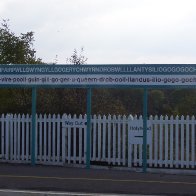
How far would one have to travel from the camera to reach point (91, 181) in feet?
43.0

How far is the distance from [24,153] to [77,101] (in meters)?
3.09

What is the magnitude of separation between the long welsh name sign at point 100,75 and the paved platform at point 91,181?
8.02 feet

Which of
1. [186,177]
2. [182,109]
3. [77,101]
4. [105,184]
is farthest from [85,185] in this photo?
[182,109]

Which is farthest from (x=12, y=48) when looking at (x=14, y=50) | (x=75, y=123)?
(x=75, y=123)

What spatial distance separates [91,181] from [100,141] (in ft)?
10.1

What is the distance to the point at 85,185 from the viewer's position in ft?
41.0

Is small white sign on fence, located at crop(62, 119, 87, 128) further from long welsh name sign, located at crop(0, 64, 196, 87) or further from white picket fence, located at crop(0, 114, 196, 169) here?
long welsh name sign, located at crop(0, 64, 196, 87)

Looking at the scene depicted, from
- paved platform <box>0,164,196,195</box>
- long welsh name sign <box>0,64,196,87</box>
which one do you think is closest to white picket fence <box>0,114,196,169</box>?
paved platform <box>0,164,196,195</box>

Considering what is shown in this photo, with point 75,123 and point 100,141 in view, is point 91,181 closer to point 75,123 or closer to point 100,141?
point 100,141

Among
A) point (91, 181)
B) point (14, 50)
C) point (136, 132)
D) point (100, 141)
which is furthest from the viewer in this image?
point (14, 50)

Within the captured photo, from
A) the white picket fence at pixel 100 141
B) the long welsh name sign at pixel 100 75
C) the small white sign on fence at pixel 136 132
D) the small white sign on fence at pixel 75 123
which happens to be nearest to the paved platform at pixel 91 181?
the white picket fence at pixel 100 141

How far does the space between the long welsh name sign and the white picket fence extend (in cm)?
102

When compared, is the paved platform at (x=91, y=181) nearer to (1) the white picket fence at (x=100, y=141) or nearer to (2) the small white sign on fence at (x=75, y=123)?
(1) the white picket fence at (x=100, y=141)

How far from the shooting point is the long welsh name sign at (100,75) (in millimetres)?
15141
